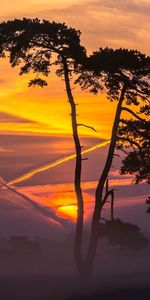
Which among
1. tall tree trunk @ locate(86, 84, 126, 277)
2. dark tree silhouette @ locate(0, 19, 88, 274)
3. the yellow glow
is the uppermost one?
dark tree silhouette @ locate(0, 19, 88, 274)

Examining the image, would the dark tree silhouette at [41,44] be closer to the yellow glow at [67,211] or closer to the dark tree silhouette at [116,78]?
the dark tree silhouette at [116,78]

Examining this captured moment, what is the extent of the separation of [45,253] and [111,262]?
658cm

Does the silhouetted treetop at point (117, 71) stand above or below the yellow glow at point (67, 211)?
above

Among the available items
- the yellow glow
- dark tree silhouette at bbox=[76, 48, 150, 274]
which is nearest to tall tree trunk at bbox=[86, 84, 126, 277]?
dark tree silhouette at bbox=[76, 48, 150, 274]

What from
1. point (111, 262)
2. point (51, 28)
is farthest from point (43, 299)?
point (111, 262)

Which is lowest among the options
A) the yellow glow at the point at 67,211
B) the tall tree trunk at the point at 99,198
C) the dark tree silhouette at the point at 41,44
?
the yellow glow at the point at 67,211

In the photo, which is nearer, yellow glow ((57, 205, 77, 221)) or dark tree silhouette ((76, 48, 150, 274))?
dark tree silhouette ((76, 48, 150, 274))

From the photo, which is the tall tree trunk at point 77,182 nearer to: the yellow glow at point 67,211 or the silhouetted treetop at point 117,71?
the silhouetted treetop at point 117,71

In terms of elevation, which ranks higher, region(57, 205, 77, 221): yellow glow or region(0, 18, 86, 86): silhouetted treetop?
region(0, 18, 86, 86): silhouetted treetop

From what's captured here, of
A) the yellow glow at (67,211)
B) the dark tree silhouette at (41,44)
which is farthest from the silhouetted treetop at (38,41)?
the yellow glow at (67,211)

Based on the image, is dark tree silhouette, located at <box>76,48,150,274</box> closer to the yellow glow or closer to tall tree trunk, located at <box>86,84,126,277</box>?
tall tree trunk, located at <box>86,84,126,277</box>

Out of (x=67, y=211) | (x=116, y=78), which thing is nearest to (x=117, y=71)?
(x=116, y=78)

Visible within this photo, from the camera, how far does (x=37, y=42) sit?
36000 mm

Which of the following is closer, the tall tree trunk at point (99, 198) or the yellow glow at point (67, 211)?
the tall tree trunk at point (99, 198)
